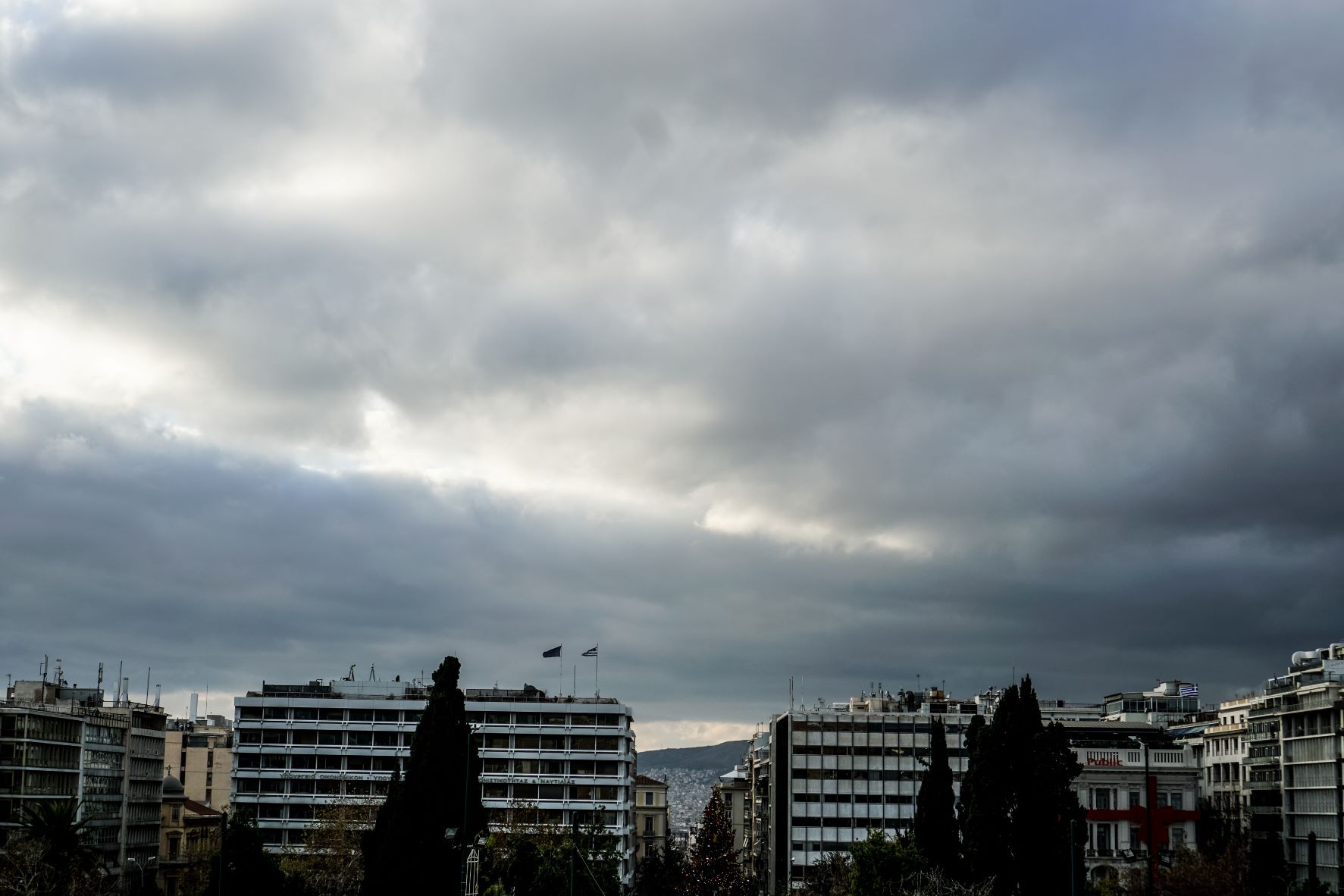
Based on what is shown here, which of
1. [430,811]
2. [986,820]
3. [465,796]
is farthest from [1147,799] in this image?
[430,811]

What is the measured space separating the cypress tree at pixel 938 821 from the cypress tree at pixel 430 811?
3131cm

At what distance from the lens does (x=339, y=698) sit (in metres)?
154

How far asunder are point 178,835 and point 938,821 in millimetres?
107623

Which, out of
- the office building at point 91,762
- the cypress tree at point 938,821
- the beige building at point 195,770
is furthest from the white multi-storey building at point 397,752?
the cypress tree at point 938,821

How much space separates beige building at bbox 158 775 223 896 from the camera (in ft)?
548

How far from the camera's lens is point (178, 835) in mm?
171875

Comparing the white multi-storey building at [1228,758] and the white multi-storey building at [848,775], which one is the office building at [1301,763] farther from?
the white multi-storey building at [848,775]

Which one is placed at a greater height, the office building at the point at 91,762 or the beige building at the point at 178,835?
the office building at the point at 91,762

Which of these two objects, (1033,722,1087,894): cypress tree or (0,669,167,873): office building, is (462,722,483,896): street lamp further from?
(0,669,167,873): office building

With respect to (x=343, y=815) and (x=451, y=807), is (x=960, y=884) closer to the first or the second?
(x=451, y=807)

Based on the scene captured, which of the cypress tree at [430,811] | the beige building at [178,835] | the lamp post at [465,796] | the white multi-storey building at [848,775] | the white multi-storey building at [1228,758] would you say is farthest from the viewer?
the beige building at [178,835]

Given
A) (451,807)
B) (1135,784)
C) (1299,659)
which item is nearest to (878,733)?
(1135,784)

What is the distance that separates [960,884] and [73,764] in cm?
9456

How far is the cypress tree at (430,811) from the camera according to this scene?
3150 inches
